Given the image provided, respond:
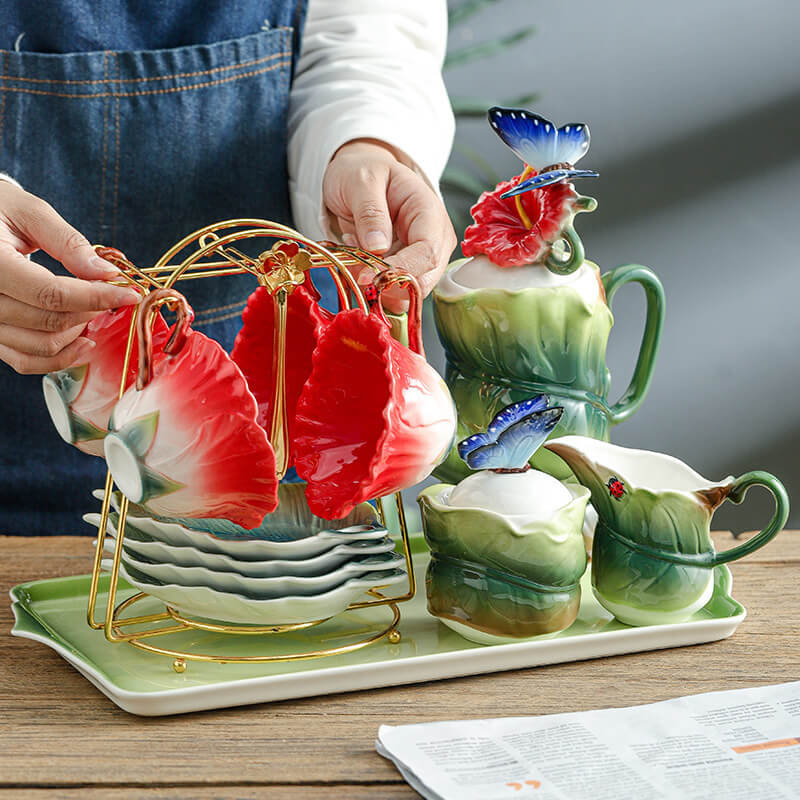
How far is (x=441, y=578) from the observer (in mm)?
631

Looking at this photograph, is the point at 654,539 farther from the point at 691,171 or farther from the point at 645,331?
the point at 691,171

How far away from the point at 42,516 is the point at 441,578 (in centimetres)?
57

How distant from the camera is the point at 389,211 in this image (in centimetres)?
80

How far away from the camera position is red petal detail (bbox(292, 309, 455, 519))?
1.82 feet

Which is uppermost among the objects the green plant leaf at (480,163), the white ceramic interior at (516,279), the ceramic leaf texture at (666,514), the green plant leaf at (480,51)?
the green plant leaf at (480,51)

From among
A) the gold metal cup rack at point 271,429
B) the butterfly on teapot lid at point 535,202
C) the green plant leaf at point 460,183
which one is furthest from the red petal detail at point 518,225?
the green plant leaf at point 460,183

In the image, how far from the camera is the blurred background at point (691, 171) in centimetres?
211

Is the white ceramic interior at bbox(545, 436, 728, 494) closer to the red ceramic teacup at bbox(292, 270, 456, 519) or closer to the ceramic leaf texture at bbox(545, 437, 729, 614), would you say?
the ceramic leaf texture at bbox(545, 437, 729, 614)

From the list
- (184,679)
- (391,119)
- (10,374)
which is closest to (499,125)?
(391,119)

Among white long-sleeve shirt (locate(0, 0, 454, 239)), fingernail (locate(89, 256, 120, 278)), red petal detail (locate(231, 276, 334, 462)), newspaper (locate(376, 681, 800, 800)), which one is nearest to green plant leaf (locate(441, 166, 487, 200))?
white long-sleeve shirt (locate(0, 0, 454, 239))

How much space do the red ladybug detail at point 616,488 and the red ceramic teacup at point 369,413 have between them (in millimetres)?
122

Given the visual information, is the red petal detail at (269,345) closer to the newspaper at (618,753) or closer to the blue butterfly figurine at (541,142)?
the blue butterfly figurine at (541,142)

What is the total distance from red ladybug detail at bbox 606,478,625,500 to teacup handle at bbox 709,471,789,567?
0.21 feet

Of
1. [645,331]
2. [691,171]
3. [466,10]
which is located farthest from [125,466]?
[691,171]
